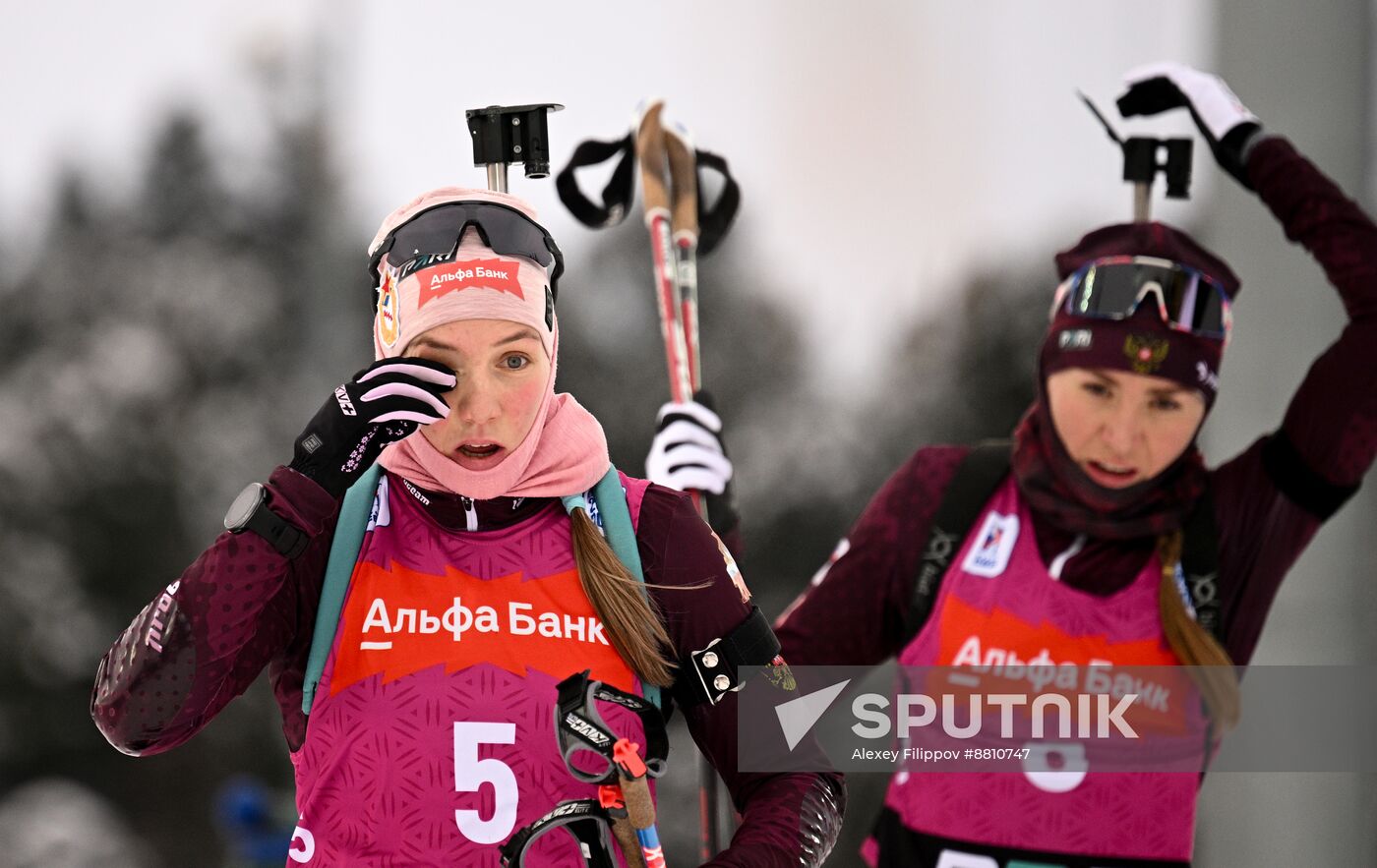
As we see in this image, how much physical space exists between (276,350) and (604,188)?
231 centimetres

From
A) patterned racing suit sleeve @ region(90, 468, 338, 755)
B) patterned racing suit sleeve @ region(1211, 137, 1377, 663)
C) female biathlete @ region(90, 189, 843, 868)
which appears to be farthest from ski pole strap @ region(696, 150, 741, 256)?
patterned racing suit sleeve @ region(90, 468, 338, 755)

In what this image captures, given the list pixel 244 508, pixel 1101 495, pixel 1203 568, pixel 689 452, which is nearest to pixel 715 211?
pixel 689 452

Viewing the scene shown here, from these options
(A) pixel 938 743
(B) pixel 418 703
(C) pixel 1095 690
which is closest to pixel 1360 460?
(C) pixel 1095 690

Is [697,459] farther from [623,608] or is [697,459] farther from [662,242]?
[623,608]

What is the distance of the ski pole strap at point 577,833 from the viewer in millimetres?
1604

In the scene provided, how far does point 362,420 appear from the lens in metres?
1.68

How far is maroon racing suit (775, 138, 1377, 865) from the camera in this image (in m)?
2.53

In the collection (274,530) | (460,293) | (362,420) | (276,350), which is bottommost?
(276,350)

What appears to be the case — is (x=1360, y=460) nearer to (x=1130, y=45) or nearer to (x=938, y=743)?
(x=938, y=743)

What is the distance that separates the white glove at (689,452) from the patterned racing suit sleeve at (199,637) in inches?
49.1

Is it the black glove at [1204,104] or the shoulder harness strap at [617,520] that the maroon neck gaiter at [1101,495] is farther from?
the shoulder harness strap at [617,520]

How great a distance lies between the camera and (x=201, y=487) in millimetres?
4957

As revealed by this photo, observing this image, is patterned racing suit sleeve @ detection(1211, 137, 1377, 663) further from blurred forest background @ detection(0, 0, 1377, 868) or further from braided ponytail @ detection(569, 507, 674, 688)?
blurred forest background @ detection(0, 0, 1377, 868)

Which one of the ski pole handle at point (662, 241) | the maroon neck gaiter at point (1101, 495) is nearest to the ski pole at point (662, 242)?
the ski pole handle at point (662, 241)
